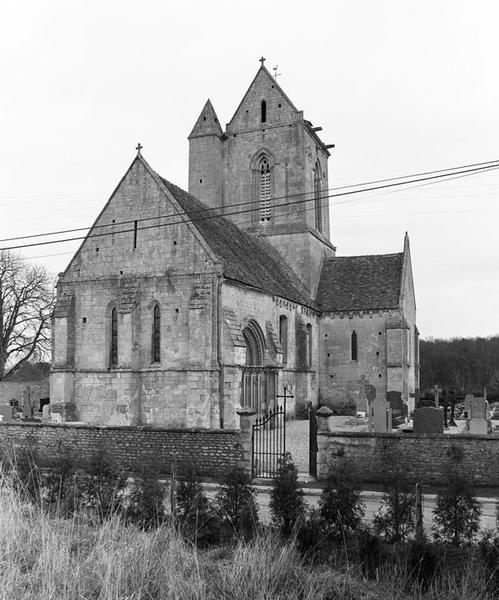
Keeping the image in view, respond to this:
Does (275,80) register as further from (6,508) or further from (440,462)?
(6,508)

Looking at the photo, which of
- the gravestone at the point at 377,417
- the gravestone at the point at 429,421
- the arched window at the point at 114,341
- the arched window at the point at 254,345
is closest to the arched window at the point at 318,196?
the arched window at the point at 254,345

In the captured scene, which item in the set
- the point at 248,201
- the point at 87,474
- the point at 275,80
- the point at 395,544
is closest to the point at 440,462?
the point at 395,544

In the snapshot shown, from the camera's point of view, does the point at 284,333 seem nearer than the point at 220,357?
No

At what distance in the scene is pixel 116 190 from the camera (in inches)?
1003

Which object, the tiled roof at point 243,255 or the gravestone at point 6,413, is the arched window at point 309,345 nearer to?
the tiled roof at point 243,255

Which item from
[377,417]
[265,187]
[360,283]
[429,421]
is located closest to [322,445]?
[429,421]

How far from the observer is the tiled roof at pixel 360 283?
35.2m

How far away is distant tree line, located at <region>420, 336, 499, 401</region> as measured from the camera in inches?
3494

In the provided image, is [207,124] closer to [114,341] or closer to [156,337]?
[114,341]

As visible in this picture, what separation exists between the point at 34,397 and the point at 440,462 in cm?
2042

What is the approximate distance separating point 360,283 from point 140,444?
23444 mm

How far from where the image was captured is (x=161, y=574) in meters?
6.99

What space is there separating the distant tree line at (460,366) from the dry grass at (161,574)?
8212 centimetres

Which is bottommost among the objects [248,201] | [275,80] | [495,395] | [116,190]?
[495,395]
